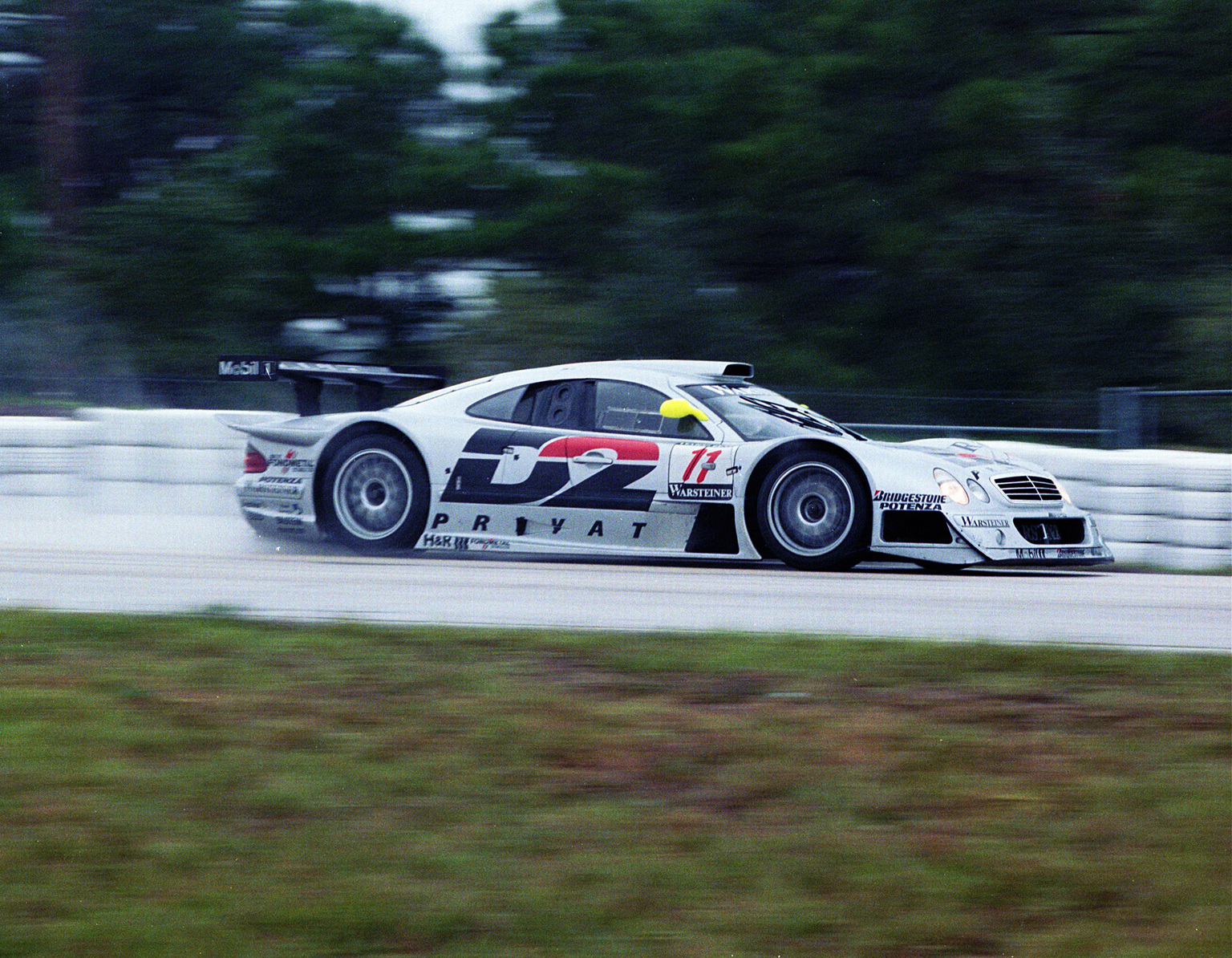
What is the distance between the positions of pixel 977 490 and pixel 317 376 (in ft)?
13.7

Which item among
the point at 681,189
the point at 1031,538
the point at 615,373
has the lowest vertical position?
the point at 1031,538

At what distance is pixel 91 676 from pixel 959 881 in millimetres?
3036

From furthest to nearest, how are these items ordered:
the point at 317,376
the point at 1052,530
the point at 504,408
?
the point at 317,376
the point at 504,408
the point at 1052,530

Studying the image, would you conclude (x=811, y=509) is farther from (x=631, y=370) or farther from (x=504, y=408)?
(x=504, y=408)

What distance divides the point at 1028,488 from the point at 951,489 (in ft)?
1.72

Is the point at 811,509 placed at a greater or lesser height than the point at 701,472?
lesser

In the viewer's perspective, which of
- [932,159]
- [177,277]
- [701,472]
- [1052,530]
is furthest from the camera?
[177,277]

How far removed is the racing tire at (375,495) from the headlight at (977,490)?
3124 mm

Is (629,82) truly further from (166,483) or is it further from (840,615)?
(840,615)

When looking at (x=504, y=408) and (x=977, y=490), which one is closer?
(x=977, y=490)

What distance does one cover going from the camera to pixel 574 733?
14.5 feet

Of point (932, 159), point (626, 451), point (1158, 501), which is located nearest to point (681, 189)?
point (932, 159)

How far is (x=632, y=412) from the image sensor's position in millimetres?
8680

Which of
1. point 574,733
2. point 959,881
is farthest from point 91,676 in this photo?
point 959,881
